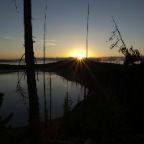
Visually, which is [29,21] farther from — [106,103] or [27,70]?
[106,103]

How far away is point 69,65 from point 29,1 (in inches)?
5820

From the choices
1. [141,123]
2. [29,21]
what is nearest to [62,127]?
[141,123]

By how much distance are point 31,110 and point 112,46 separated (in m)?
11.6

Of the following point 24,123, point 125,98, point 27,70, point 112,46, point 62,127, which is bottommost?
point 24,123

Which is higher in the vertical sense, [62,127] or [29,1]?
[29,1]

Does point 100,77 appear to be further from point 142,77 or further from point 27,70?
point 27,70

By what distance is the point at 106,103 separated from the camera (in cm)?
1241

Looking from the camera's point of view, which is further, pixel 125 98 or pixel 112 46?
pixel 125 98

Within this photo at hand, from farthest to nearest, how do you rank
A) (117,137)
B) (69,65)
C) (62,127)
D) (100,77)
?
(69,65) → (100,77) → (62,127) → (117,137)

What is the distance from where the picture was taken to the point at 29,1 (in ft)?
39.5

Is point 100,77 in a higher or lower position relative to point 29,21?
lower

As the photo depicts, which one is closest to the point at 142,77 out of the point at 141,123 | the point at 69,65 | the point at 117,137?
the point at 141,123

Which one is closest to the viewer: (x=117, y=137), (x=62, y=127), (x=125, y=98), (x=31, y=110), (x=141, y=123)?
(x=117, y=137)

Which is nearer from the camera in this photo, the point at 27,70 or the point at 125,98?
the point at 27,70
